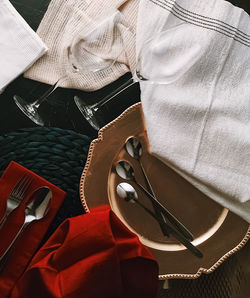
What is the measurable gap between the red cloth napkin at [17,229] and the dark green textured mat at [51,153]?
0.07 feet

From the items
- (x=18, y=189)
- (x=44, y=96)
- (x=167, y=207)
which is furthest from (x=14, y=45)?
(x=167, y=207)

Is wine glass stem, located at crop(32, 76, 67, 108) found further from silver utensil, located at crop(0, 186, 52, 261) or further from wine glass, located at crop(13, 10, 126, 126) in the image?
silver utensil, located at crop(0, 186, 52, 261)

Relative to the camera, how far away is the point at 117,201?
0.55 meters

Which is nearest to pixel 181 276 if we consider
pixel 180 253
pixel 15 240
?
pixel 180 253

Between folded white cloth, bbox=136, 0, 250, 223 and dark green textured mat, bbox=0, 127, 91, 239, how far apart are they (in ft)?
0.38

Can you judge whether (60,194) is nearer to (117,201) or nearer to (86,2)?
(117,201)

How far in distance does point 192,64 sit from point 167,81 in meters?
0.04

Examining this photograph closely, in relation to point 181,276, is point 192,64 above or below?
above

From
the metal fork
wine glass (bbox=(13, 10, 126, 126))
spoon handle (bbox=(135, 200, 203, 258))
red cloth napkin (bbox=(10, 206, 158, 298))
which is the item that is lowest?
spoon handle (bbox=(135, 200, 203, 258))

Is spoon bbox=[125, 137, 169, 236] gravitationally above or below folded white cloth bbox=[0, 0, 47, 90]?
below

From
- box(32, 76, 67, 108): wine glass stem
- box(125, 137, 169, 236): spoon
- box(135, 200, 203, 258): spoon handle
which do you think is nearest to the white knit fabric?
box(32, 76, 67, 108): wine glass stem

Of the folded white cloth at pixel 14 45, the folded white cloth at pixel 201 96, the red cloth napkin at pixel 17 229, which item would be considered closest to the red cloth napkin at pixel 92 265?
the red cloth napkin at pixel 17 229

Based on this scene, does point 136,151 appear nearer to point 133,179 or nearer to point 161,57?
point 133,179

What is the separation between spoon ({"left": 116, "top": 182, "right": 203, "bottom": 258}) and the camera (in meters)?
0.54
